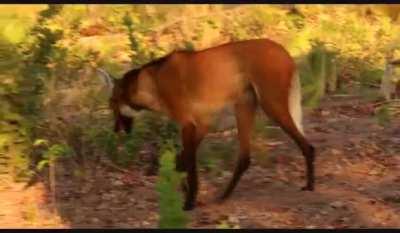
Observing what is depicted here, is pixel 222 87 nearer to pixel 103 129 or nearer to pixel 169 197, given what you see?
pixel 103 129

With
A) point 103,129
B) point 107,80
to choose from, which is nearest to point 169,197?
point 107,80

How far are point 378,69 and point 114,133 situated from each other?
12.6 feet

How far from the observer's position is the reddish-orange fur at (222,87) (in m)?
5.61

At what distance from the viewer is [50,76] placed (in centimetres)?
618

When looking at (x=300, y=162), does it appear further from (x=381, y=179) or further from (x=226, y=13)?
(x=226, y=13)

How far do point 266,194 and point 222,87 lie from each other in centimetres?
82

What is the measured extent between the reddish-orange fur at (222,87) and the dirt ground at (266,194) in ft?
0.82

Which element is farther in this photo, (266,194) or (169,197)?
(266,194)

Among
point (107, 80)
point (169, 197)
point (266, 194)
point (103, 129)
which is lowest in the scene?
point (266, 194)

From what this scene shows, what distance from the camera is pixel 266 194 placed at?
568 centimetres

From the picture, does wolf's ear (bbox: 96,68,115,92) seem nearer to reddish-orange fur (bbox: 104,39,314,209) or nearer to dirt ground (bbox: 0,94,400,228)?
reddish-orange fur (bbox: 104,39,314,209)

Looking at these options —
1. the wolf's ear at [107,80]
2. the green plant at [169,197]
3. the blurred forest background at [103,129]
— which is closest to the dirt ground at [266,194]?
the blurred forest background at [103,129]

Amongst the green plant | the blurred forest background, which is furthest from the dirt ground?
the green plant

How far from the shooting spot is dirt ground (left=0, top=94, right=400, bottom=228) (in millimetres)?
5176
